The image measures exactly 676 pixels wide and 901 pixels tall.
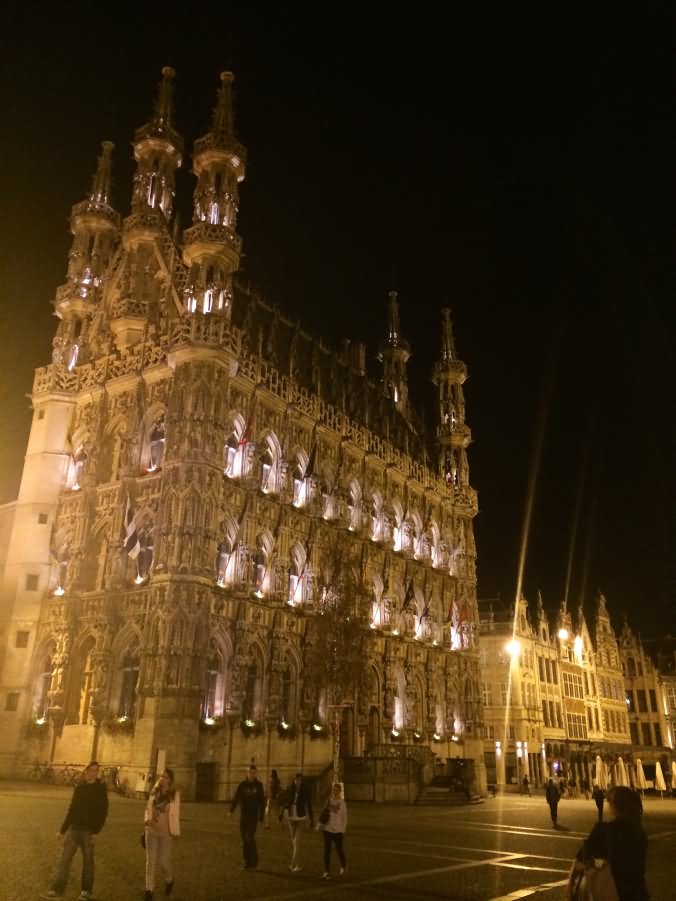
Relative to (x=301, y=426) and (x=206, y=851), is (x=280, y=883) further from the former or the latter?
(x=301, y=426)

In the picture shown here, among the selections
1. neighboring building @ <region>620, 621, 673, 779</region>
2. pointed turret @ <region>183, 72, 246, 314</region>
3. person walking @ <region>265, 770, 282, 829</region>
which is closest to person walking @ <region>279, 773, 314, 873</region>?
person walking @ <region>265, 770, 282, 829</region>

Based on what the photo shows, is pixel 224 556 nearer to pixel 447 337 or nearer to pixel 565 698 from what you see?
pixel 447 337

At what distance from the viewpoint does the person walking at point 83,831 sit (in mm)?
11078

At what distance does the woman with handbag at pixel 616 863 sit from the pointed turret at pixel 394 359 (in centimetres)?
5775

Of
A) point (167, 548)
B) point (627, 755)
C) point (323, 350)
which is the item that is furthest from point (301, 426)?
point (627, 755)

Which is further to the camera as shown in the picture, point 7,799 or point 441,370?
point 441,370

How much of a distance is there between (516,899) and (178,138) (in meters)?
46.0

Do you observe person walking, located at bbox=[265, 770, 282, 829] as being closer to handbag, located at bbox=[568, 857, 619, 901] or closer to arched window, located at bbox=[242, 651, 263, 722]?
arched window, located at bbox=[242, 651, 263, 722]

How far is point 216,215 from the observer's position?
41.9 metres

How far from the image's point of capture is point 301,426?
45.3m

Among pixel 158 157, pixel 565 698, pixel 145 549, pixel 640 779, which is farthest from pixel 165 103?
pixel 565 698

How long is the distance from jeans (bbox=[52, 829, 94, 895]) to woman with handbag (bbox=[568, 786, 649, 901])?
7.34 m

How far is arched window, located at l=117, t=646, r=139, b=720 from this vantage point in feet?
116

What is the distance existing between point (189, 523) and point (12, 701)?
13437 millimetres
